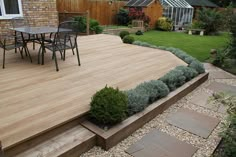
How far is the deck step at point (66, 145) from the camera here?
2.01m

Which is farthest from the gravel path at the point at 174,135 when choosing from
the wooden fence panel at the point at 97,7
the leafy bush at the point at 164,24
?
the leafy bush at the point at 164,24

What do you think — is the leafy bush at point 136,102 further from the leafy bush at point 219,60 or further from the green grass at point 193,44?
the green grass at point 193,44

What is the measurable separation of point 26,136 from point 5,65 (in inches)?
101

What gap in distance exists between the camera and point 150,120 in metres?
2.93

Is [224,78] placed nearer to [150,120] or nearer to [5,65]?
[150,120]

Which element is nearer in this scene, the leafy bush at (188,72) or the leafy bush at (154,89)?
the leafy bush at (154,89)

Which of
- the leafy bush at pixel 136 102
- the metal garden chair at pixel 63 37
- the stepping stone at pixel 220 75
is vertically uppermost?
the metal garden chair at pixel 63 37

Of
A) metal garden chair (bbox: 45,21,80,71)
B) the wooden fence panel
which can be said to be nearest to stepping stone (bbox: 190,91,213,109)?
metal garden chair (bbox: 45,21,80,71)

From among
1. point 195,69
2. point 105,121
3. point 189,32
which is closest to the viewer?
point 105,121

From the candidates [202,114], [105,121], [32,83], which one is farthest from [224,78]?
[32,83]

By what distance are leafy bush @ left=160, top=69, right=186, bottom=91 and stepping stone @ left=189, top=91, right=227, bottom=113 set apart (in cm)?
35

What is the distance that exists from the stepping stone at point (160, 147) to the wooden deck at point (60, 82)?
0.75 meters

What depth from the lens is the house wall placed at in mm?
14341

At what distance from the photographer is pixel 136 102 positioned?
9.09 ft
